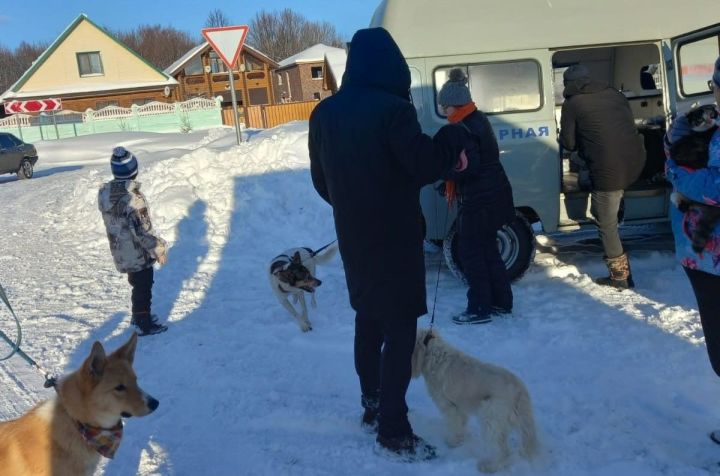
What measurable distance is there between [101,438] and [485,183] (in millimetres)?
3469

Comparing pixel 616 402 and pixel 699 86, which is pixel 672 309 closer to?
pixel 616 402

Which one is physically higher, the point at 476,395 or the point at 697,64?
the point at 697,64

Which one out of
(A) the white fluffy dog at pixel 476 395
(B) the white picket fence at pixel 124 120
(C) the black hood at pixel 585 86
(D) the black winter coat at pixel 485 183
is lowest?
(A) the white fluffy dog at pixel 476 395

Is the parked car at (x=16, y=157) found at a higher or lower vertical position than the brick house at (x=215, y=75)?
lower

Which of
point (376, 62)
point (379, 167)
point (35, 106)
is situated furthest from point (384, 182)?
point (35, 106)

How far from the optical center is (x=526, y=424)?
10.1 feet

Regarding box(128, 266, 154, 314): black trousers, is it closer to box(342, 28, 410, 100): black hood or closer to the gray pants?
box(342, 28, 410, 100): black hood

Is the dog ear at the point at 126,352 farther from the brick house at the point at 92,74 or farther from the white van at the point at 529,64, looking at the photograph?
the brick house at the point at 92,74

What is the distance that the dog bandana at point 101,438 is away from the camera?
2.84 metres

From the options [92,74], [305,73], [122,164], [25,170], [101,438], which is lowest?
[101,438]

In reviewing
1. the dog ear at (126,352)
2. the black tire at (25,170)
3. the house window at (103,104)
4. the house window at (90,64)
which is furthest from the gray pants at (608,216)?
the house window at (90,64)

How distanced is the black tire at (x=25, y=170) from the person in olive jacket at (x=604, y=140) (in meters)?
19.5

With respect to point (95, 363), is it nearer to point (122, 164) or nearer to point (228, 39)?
point (122, 164)

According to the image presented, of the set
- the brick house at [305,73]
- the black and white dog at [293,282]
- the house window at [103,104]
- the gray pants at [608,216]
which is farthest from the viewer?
the brick house at [305,73]
